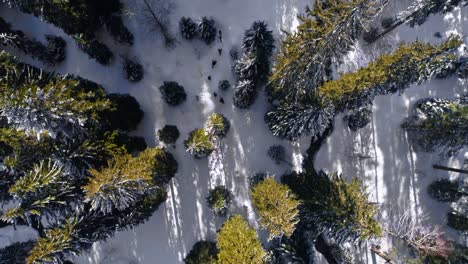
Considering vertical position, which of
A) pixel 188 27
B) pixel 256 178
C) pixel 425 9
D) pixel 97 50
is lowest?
pixel 256 178

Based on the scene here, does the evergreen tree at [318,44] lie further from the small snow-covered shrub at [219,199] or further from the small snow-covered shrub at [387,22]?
the small snow-covered shrub at [219,199]

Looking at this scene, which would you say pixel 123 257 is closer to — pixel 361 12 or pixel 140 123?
pixel 140 123

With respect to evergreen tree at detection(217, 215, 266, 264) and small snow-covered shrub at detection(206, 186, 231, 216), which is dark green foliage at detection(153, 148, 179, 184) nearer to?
small snow-covered shrub at detection(206, 186, 231, 216)

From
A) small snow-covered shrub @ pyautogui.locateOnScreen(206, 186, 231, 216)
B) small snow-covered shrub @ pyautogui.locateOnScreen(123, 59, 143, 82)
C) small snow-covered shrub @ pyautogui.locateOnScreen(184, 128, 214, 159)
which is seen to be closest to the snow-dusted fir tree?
small snow-covered shrub @ pyautogui.locateOnScreen(184, 128, 214, 159)

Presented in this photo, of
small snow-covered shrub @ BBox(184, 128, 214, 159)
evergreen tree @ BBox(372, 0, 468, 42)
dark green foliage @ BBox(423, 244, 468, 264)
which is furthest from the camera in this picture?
small snow-covered shrub @ BBox(184, 128, 214, 159)

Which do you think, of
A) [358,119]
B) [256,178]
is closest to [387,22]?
[358,119]

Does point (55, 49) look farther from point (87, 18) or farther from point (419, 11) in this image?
point (419, 11)
